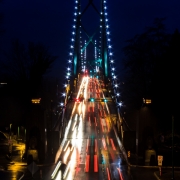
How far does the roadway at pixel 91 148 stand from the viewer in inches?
1203

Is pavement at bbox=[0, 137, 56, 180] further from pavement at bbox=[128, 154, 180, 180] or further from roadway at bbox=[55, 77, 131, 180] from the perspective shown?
pavement at bbox=[128, 154, 180, 180]

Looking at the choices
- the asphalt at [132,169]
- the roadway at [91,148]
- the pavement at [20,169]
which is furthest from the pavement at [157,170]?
the pavement at [20,169]

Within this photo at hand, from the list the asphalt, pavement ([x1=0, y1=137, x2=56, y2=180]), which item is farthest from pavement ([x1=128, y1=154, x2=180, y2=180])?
pavement ([x1=0, y1=137, x2=56, y2=180])

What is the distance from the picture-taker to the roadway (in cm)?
3055

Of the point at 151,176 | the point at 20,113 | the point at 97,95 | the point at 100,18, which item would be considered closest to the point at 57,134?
the point at 20,113

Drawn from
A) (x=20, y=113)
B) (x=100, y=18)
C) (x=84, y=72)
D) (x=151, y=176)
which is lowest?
(x=151, y=176)

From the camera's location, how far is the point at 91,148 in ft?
144

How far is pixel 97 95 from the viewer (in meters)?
90.3

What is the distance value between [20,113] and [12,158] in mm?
12866

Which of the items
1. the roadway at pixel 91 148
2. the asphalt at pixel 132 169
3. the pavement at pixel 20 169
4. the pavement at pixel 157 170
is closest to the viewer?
the pavement at pixel 20 169

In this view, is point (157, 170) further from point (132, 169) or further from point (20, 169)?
point (20, 169)

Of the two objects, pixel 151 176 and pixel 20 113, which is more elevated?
pixel 20 113

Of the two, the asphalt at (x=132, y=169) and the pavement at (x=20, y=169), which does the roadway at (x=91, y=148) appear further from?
the pavement at (x=20, y=169)

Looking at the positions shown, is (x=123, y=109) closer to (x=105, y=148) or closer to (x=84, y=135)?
(x=84, y=135)
